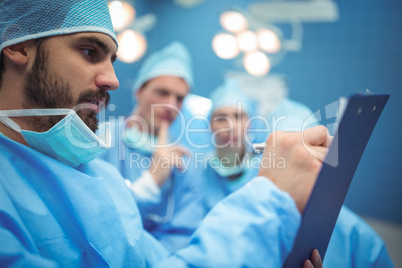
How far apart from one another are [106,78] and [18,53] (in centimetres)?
22

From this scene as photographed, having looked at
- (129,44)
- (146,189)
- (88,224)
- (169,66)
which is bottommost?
(146,189)

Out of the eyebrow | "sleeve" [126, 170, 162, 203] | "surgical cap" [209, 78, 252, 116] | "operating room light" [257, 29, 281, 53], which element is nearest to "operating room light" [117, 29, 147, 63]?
"surgical cap" [209, 78, 252, 116]

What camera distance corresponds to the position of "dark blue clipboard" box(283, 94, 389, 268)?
0.59m

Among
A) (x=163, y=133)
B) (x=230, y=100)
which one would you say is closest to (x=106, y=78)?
(x=163, y=133)

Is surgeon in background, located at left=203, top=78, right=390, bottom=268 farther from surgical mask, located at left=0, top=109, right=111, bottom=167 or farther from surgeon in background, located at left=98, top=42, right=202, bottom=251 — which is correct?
surgical mask, located at left=0, top=109, right=111, bottom=167

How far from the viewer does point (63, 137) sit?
774mm

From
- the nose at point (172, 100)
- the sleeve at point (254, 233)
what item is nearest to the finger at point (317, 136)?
the sleeve at point (254, 233)

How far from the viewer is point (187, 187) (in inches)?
69.7

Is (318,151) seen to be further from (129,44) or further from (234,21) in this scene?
(234,21)

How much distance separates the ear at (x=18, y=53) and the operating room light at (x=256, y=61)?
2.34 m

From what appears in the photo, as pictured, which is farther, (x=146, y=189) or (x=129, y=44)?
(x=129, y=44)

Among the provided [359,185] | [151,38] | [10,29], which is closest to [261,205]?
[10,29]

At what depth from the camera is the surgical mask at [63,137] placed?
2.50ft

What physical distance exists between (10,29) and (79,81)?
0.70ft
